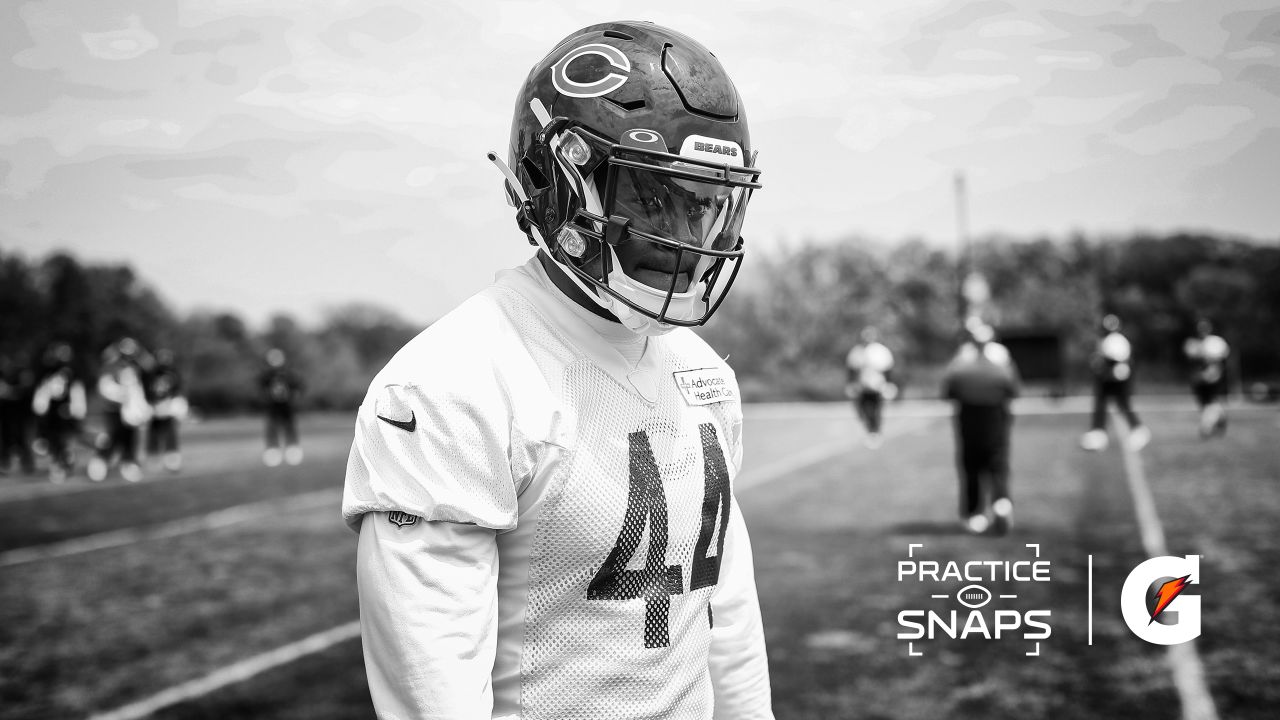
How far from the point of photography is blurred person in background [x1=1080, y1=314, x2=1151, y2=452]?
9266 mm

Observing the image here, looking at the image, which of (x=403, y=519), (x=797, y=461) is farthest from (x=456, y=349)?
(x=797, y=461)

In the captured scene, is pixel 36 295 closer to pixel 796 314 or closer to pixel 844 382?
pixel 796 314

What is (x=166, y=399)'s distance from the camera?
37.9ft

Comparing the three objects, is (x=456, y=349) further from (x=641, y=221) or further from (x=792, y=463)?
(x=792, y=463)

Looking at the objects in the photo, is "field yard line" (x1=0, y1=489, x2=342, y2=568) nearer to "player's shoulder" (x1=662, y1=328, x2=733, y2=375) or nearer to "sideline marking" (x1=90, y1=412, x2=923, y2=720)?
"sideline marking" (x1=90, y1=412, x2=923, y2=720)

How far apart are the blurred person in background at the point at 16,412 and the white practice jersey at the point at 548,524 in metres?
11.7

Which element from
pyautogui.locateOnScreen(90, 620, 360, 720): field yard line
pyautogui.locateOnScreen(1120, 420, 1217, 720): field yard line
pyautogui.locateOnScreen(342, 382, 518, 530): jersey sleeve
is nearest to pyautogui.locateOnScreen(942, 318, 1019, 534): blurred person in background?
pyautogui.locateOnScreen(1120, 420, 1217, 720): field yard line

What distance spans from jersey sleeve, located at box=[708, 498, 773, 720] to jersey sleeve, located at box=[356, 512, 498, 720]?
0.50m

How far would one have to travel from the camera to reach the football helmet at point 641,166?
4.40 ft

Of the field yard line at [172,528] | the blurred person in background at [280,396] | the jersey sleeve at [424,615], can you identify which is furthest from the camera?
the blurred person in background at [280,396]

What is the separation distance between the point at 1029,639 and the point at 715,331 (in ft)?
52.8

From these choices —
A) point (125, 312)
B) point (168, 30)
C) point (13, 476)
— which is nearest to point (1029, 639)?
point (168, 30)

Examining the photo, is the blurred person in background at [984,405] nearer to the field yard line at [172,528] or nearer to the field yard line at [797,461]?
the field yard line at [797,461]

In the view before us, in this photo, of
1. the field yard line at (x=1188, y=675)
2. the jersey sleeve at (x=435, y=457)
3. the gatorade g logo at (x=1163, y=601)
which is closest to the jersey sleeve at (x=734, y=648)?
the jersey sleeve at (x=435, y=457)
